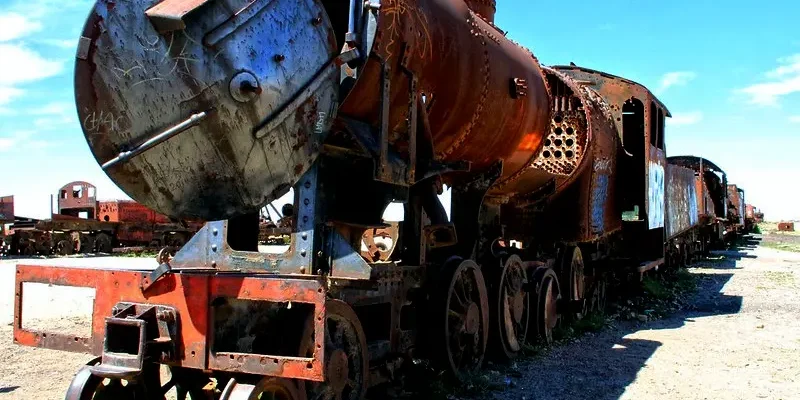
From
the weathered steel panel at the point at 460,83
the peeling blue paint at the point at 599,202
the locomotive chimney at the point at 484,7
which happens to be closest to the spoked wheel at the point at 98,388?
the weathered steel panel at the point at 460,83

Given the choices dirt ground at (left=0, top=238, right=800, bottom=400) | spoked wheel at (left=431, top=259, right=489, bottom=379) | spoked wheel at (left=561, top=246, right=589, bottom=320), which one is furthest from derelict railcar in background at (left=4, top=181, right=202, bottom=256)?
spoked wheel at (left=431, top=259, right=489, bottom=379)

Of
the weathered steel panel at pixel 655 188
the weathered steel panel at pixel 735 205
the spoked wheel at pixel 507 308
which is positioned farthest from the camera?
the weathered steel panel at pixel 735 205

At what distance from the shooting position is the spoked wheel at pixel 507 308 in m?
6.79

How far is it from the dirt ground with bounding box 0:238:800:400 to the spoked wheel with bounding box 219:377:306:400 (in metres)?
2.18

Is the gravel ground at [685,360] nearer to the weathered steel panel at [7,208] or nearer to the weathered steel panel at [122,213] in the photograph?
the weathered steel panel at [122,213]

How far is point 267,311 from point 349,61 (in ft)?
5.05

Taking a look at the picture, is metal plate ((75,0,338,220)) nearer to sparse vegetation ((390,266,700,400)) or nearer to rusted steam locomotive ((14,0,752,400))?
rusted steam locomotive ((14,0,752,400))

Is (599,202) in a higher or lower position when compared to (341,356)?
higher

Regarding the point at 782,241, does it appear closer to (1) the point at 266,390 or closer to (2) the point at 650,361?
(2) the point at 650,361

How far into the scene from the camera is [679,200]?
15820mm

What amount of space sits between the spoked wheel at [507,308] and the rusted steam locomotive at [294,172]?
0.51 meters

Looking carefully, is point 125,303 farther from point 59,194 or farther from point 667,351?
point 59,194

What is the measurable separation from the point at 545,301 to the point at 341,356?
14.4ft

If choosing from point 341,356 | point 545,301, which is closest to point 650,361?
point 545,301
